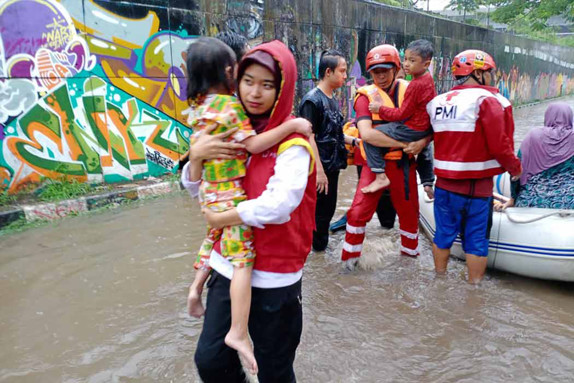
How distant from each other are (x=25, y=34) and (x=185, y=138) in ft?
8.82

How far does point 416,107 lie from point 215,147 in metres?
2.57

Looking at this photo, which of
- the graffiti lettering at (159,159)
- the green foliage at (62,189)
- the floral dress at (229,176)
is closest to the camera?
the floral dress at (229,176)

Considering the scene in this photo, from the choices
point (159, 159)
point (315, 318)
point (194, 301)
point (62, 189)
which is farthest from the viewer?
point (159, 159)

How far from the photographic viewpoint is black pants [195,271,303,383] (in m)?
1.77

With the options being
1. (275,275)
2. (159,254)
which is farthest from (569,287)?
(159,254)

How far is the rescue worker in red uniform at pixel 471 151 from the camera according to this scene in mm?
3352

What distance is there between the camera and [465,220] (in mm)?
3691

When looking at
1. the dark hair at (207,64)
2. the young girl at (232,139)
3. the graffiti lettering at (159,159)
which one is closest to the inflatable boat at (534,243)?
the young girl at (232,139)

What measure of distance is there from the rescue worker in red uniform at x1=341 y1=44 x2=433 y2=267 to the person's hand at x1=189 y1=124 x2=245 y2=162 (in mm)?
2444

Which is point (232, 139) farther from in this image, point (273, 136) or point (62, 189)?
point (62, 189)

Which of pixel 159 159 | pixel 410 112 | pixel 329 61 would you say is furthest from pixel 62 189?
pixel 410 112

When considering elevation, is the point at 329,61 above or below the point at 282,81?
above

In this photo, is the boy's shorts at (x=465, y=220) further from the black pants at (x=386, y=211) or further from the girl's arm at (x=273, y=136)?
the girl's arm at (x=273, y=136)

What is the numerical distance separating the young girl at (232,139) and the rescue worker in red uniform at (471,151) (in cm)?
216
